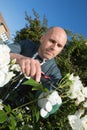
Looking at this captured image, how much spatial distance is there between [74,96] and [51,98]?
21 centimetres

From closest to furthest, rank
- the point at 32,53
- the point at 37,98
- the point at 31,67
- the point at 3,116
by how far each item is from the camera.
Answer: the point at 31,67, the point at 3,116, the point at 37,98, the point at 32,53

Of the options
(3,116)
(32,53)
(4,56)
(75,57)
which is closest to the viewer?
(4,56)

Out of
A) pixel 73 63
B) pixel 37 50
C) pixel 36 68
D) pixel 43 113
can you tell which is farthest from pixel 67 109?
pixel 73 63

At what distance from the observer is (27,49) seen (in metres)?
2.56

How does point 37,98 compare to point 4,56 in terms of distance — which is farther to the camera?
point 37,98

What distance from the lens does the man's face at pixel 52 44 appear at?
2326 millimetres

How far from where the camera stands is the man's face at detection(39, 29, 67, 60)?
233cm

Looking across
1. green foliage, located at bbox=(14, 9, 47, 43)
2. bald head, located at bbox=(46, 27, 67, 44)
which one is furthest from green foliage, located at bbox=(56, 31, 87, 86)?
bald head, located at bbox=(46, 27, 67, 44)

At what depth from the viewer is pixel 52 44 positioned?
96.4 inches

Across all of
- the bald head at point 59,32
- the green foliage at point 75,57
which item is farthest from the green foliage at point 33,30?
the bald head at point 59,32

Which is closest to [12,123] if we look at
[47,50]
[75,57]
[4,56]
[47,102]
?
[47,102]

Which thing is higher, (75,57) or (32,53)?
(75,57)

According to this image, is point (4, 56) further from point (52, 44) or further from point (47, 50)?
point (52, 44)

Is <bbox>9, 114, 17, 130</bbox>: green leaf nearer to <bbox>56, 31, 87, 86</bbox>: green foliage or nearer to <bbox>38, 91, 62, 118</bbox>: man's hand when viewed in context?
<bbox>38, 91, 62, 118</bbox>: man's hand
